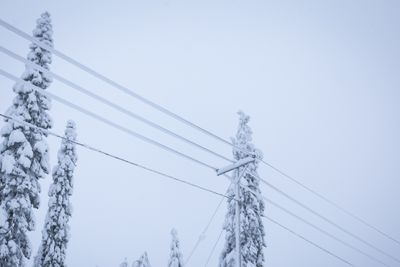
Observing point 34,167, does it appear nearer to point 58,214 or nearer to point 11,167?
point 11,167

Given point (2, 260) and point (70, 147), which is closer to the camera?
point (2, 260)

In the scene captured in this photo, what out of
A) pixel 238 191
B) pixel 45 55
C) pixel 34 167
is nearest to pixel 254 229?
pixel 238 191

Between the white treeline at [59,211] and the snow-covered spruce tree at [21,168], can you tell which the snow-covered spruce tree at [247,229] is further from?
the snow-covered spruce tree at [21,168]

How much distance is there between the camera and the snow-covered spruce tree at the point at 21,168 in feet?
55.5

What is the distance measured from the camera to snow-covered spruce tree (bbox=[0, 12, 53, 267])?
16.9 m

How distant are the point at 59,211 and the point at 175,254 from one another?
1385cm

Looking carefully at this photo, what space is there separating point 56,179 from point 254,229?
15.6m

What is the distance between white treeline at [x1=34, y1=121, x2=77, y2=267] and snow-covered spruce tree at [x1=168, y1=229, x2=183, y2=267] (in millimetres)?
11732

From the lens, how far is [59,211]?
2488 centimetres

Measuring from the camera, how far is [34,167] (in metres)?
18.4

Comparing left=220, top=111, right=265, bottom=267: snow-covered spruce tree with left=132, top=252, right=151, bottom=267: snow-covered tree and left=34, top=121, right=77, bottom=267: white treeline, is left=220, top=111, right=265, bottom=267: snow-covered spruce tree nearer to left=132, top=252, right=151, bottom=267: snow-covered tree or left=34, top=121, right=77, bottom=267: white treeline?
→ left=132, top=252, right=151, bottom=267: snow-covered tree

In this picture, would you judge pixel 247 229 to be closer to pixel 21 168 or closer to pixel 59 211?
pixel 59 211

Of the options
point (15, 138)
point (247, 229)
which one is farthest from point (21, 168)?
point (247, 229)

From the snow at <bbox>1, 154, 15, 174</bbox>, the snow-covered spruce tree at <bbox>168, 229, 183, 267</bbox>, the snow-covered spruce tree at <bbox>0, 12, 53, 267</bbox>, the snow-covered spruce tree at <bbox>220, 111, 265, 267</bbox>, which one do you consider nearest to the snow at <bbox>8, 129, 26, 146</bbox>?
the snow-covered spruce tree at <bbox>0, 12, 53, 267</bbox>
